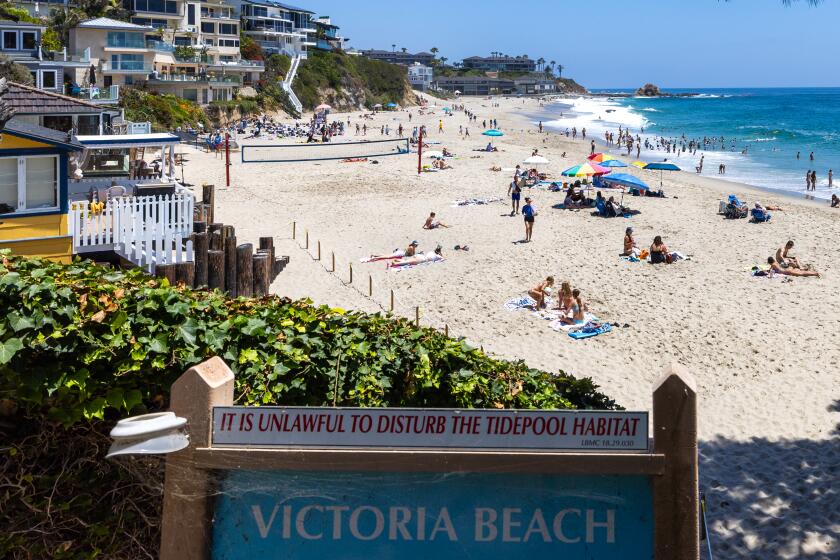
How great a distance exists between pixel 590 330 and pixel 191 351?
1099 centimetres

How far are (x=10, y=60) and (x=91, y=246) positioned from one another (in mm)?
33767

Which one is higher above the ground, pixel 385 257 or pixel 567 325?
pixel 385 257

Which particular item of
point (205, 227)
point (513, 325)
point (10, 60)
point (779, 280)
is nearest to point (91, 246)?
point (205, 227)

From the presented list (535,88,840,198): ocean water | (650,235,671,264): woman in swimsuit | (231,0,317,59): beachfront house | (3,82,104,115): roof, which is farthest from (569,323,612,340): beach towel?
(231,0,317,59): beachfront house

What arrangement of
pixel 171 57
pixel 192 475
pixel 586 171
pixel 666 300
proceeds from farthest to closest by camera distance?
pixel 171 57, pixel 586 171, pixel 666 300, pixel 192 475

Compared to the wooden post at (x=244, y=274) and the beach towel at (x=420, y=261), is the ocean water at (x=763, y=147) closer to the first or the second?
the beach towel at (x=420, y=261)

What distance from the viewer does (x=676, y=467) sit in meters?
3.87

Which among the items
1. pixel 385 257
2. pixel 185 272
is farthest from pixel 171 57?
pixel 185 272

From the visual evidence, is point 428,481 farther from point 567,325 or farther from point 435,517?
point 567,325

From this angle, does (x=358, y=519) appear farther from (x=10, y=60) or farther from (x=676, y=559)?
(x=10, y=60)

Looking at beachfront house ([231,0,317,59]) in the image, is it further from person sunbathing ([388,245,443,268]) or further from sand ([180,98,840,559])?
person sunbathing ([388,245,443,268])

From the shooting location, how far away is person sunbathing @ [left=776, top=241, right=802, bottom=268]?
19.6 metres

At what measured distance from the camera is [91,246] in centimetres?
1216

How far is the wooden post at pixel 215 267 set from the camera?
12.5m
